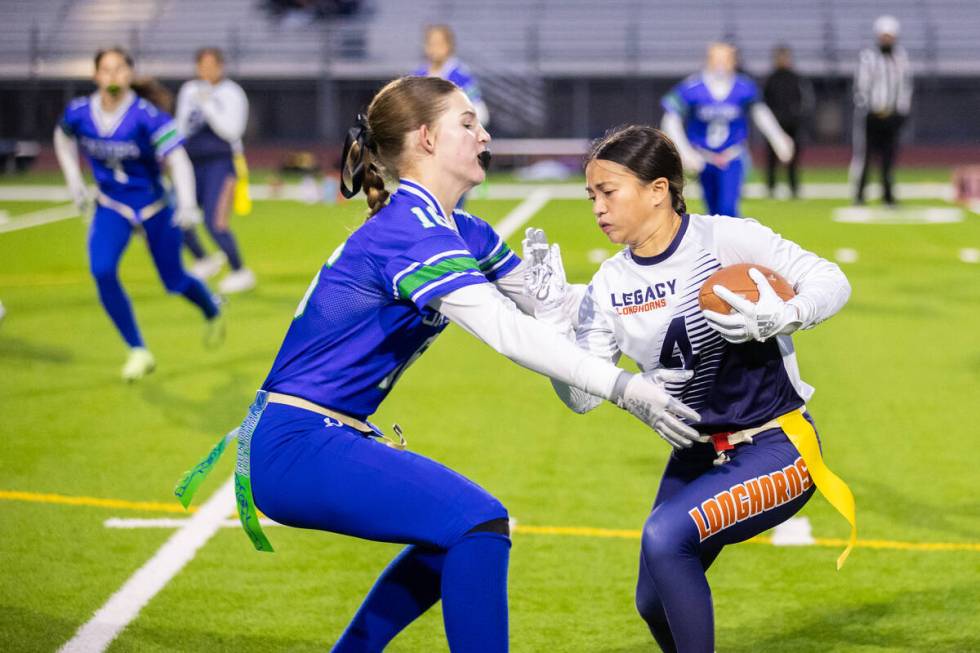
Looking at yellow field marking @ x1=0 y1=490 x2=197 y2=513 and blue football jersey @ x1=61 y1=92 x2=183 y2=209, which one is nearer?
yellow field marking @ x1=0 y1=490 x2=197 y2=513

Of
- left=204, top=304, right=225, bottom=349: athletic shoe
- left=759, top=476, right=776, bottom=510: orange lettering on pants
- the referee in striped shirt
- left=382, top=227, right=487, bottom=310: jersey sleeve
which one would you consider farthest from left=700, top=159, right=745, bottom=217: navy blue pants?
left=382, top=227, right=487, bottom=310: jersey sleeve

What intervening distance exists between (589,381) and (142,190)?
6667mm

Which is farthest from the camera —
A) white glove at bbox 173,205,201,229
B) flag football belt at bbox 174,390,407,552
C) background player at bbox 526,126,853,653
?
white glove at bbox 173,205,201,229

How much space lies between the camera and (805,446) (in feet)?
13.3

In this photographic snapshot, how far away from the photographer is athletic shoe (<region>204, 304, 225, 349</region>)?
10525 millimetres

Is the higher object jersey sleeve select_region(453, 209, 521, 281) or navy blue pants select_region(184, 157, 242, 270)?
jersey sleeve select_region(453, 209, 521, 281)

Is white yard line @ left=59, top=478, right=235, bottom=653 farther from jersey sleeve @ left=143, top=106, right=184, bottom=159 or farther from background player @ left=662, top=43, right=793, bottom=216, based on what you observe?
background player @ left=662, top=43, right=793, bottom=216

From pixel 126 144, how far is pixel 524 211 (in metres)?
10.9

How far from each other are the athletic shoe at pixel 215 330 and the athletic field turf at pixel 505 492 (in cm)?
9

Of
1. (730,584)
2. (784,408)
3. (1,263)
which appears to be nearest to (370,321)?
(784,408)

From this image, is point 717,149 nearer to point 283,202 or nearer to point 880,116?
point 880,116

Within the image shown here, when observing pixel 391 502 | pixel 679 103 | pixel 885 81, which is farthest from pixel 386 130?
pixel 885 81

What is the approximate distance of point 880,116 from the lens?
65.0 ft

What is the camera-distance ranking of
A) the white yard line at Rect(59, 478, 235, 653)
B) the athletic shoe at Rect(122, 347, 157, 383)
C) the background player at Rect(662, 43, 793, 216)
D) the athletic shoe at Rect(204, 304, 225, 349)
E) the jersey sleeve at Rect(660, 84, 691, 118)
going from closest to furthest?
the white yard line at Rect(59, 478, 235, 653), the athletic shoe at Rect(122, 347, 157, 383), the athletic shoe at Rect(204, 304, 225, 349), the background player at Rect(662, 43, 793, 216), the jersey sleeve at Rect(660, 84, 691, 118)
